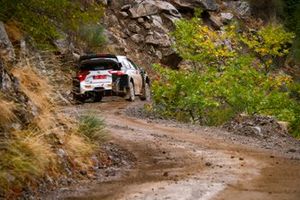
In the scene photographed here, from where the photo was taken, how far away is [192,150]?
11523mm

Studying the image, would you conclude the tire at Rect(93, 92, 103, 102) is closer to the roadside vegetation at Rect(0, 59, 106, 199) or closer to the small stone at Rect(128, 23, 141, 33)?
the roadside vegetation at Rect(0, 59, 106, 199)

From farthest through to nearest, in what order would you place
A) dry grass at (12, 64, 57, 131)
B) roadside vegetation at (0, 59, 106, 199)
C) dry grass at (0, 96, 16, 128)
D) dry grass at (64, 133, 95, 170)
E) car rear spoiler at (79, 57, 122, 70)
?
car rear spoiler at (79, 57, 122, 70), dry grass at (12, 64, 57, 131), dry grass at (64, 133, 95, 170), dry grass at (0, 96, 16, 128), roadside vegetation at (0, 59, 106, 199)

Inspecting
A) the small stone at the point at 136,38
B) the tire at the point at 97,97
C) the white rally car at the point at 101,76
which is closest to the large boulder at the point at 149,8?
the small stone at the point at 136,38

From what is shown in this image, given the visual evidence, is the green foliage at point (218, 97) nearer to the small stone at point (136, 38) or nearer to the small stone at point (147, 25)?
the small stone at point (136, 38)

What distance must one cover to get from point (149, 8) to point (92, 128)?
26.6 meters

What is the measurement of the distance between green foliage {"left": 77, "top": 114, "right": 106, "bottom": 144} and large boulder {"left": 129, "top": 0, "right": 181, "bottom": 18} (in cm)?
2565

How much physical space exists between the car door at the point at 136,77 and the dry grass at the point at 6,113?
1314cm

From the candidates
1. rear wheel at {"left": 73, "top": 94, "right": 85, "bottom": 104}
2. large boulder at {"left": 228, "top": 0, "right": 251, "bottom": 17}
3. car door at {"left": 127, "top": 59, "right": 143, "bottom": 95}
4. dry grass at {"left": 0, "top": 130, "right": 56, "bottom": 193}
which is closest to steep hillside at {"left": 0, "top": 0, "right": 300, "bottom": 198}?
dry grass at {"left": 0, "top": 130, "right": 56, "bottom": 193}

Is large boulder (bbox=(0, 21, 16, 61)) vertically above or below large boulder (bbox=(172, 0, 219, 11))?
below

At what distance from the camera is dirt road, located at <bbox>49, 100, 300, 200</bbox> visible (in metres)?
7.55

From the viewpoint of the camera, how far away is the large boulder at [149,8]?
36438 mm

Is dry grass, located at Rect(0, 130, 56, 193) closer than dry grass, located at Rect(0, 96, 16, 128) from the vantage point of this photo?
Yes

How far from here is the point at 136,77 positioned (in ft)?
72.0

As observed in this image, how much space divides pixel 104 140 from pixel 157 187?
3452 millimetres
